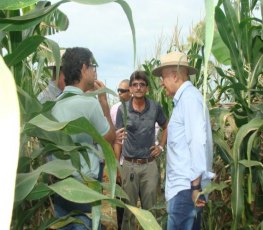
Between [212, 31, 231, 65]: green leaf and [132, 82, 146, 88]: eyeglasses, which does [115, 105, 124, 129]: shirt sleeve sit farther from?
[212, 31, 231, 65]: green leaf

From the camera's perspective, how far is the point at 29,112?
117cm

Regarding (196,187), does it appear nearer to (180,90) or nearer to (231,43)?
(180,90)

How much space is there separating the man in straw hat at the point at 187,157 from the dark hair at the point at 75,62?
458 mm

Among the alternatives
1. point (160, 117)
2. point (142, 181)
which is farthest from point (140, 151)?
point (160, 117)

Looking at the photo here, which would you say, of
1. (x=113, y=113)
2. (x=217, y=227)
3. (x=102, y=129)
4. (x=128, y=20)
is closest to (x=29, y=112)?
(x=128, y=20)

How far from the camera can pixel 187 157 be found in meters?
2.12

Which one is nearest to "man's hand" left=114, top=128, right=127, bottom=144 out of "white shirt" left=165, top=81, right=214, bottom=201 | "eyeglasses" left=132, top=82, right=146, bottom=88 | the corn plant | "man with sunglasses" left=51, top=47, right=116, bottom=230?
"eyeglasses" left=132, top=82, right=146, bottom=88

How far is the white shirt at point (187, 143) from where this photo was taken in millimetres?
2021

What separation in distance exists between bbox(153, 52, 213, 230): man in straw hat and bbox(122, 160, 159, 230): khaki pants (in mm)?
998

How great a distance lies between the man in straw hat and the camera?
203cm

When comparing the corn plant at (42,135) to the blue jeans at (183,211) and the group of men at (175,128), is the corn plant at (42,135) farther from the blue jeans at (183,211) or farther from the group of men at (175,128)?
the blue jeans at (183,211)

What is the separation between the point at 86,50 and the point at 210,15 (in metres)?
1.86

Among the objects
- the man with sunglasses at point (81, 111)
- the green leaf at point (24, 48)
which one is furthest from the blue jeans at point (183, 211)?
the green leaf at point (24, 48)

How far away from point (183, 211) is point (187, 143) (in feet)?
1.03
